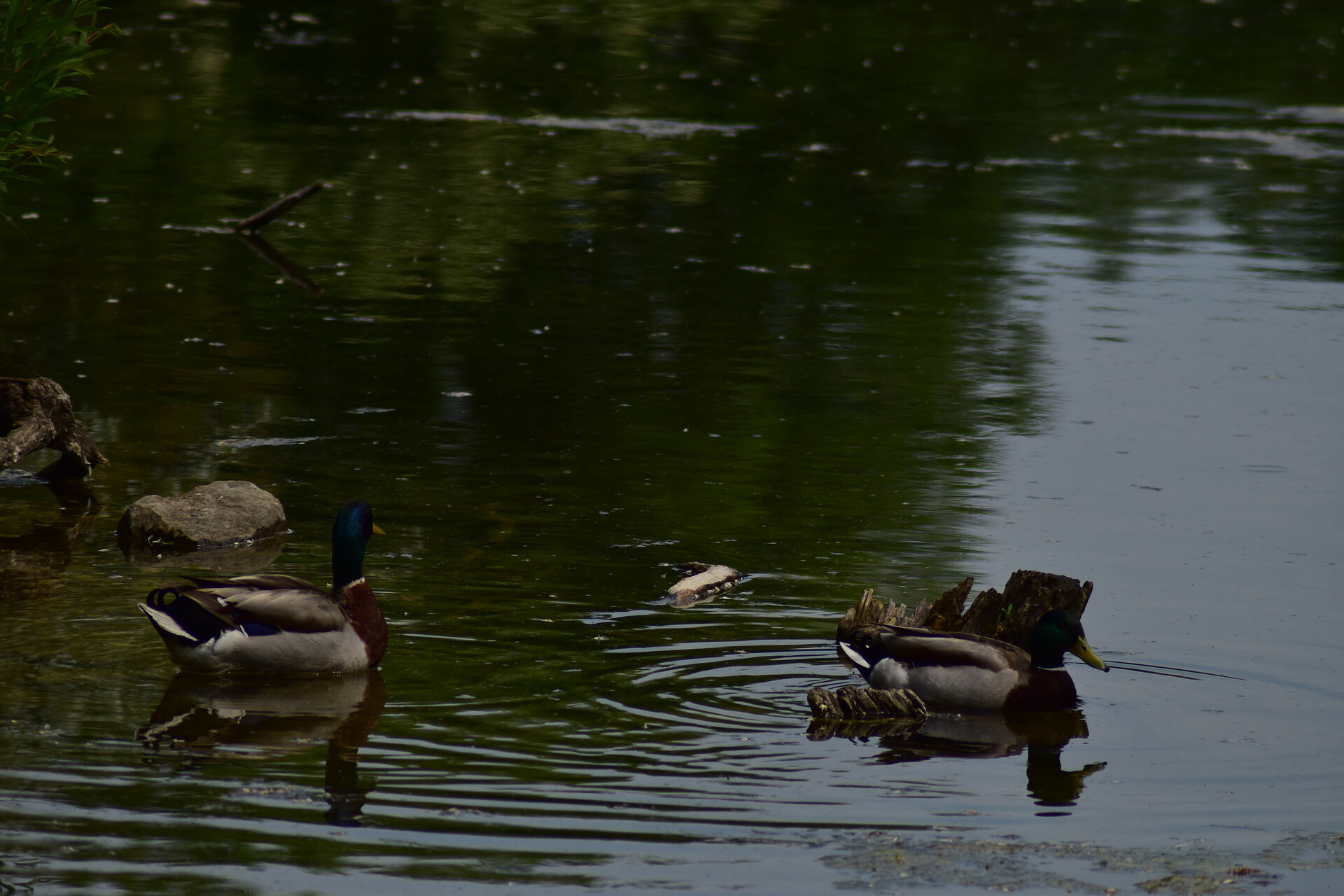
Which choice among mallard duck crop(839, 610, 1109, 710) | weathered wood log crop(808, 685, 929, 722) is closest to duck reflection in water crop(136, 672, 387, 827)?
weathered wood log crop(808, 685, 929, 722)

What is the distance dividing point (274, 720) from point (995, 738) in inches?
137

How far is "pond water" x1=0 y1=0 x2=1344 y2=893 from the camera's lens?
749 centimetres

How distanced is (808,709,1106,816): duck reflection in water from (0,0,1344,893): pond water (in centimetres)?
3

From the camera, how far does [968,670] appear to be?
30.3 ft

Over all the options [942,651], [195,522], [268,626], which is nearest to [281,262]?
[195,522]

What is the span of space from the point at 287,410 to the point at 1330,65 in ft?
94.5

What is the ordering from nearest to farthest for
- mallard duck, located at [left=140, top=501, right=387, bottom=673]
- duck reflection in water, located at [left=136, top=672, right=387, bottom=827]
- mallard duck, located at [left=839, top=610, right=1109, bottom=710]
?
duck reflection in water, located at [left=136, top=672, right=387, bottom=827] → mallard duck, located at [left=140, top=501, right=387, bottom=673] → mallard duck, located at [left=839, top=610, right=1109, bottom=710]

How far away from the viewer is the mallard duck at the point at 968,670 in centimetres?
921

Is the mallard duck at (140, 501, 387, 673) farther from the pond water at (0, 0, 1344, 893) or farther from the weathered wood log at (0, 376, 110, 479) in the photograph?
the weathered wood log at (0, 376, 110, 479)

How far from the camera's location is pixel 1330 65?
36.9 meters

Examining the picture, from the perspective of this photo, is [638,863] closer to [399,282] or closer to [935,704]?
[935,704]

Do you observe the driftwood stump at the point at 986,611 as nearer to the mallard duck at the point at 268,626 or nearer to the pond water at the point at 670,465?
the pond water at the point at 670,465

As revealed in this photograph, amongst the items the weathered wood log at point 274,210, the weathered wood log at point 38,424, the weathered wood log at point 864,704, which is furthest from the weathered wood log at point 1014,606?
the weathered wood log at point 274,210

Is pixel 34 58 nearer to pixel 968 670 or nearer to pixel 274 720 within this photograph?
pixel 274 720
